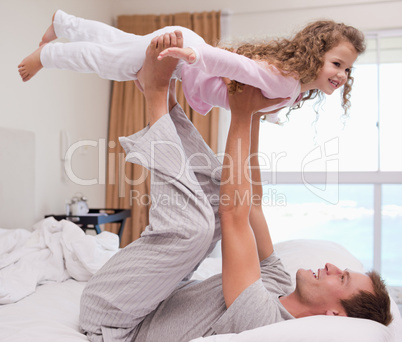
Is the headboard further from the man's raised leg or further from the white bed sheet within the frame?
the man's raised leg

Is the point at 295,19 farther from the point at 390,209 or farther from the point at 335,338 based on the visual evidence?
the point at 335,338

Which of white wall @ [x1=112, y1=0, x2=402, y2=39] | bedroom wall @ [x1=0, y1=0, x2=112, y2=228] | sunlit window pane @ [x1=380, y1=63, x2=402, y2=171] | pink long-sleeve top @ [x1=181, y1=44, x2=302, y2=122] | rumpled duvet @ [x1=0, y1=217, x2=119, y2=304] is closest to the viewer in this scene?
pink long-sleeve top @ [x1=181, y1=44, x2=302, y2=122]

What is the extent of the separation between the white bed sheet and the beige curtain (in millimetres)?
2029

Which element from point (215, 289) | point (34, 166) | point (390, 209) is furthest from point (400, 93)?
point (215, 289)

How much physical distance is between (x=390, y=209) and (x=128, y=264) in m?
3.89

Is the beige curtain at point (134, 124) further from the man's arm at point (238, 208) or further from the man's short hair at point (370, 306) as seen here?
the man's short hair at point (370, 306)

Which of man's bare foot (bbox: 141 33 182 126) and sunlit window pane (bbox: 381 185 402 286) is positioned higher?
man's bare foot (bbox: 141 33 182 126)

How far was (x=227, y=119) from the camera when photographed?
14.3ft

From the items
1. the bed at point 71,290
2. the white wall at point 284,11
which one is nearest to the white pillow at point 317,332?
the bed at point 71,290

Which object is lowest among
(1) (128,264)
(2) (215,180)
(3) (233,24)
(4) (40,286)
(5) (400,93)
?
(4) (40,286)

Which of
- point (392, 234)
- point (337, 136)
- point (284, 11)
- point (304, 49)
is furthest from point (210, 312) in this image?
point (392, 234)

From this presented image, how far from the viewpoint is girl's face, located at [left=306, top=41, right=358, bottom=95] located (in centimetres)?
153

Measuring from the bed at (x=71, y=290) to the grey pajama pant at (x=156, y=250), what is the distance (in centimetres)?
12

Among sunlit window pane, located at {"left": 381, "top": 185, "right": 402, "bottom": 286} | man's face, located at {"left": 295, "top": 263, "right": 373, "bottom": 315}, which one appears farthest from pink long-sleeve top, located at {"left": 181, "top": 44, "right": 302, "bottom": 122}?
sunlit window pane, located at {"left": 381, "top": 185, "right": 402, "bottom": 286}
